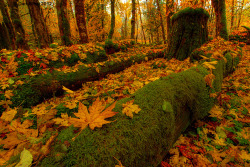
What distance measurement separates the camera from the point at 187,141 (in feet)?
5.12

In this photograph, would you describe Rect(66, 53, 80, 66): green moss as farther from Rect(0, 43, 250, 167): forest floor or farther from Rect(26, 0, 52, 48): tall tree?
Rect(0, 43, 250, 167): forest floor

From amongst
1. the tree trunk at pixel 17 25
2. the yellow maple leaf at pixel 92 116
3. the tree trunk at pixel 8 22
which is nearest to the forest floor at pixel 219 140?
the yellow maple leaf at pixel 92 116

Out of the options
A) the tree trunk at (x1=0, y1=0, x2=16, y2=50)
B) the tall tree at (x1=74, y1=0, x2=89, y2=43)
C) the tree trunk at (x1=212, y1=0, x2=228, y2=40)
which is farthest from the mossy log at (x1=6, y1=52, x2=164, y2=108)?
the tree trunk at (x1=0, y1=0, x2=16, y2=50)

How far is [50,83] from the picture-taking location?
125 inches

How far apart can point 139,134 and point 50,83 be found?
10.6 feet

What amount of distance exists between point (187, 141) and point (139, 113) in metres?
1.04

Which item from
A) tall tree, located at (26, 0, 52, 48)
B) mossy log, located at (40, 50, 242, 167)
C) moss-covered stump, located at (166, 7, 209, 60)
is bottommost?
mossy log, located at (40, 50, 242, 167)

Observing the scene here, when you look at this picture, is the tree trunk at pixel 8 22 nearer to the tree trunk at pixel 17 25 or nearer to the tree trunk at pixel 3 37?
the tree trunk at pixel 3 37

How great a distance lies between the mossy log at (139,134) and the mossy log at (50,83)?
1.56 meters

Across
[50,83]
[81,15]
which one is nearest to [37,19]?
[81,15]

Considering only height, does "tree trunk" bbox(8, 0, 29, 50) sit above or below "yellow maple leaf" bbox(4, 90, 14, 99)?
above

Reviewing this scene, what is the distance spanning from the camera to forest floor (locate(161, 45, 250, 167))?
1.25m

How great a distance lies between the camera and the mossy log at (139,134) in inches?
29.5

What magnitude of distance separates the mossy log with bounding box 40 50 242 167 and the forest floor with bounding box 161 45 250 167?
301 millimetres
